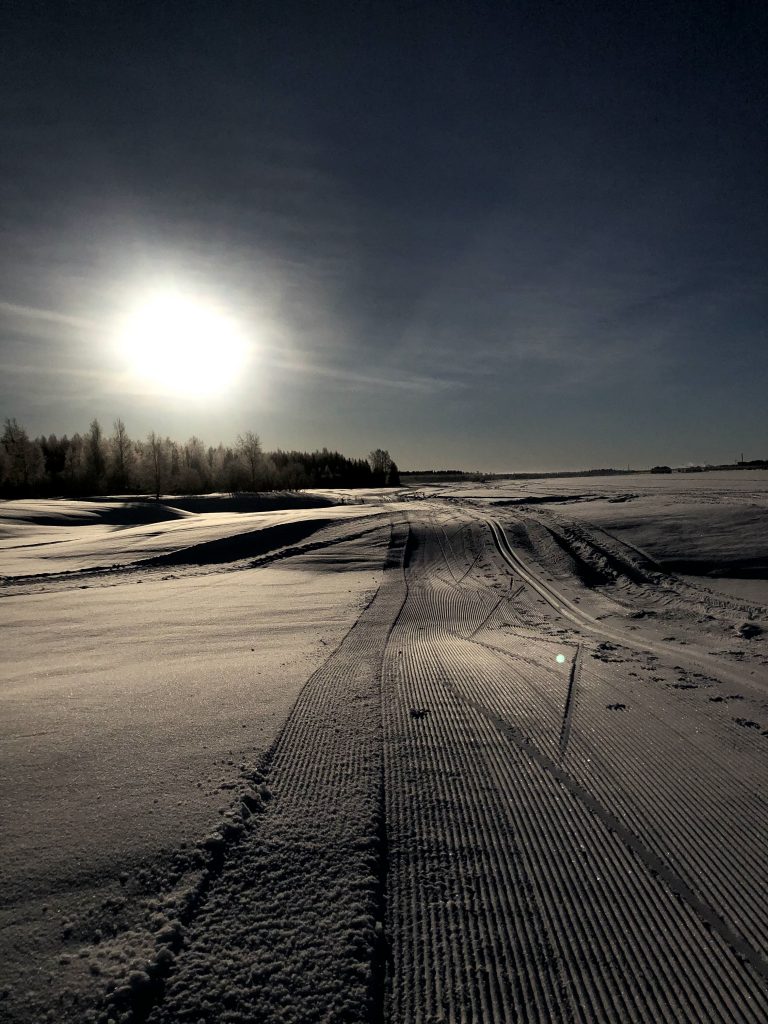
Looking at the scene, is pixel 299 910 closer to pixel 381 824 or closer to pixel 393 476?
pixel 381 824

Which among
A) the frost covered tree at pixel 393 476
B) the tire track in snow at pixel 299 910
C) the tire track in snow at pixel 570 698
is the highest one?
the frost covered tree at pixel 393 476

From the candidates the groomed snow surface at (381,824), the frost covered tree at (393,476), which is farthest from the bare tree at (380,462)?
the groomed snow surface at (381,824)

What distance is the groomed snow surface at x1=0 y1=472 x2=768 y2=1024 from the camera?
65.7 inches

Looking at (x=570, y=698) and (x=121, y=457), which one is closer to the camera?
(x=570, y=698)

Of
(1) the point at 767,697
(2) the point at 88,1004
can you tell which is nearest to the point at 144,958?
(2) the point at 88,1004

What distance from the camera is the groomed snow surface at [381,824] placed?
1668mm

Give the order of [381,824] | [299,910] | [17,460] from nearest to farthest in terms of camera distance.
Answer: [299,910]
[381,824]
[17,460]

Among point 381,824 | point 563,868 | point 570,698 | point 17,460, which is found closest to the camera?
point 563,868

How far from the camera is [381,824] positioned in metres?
2.42

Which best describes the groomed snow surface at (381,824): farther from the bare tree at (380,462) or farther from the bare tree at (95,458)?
the bare tree at (380,462)

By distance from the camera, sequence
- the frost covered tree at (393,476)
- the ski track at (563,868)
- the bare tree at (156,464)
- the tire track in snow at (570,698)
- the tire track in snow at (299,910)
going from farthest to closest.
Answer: the frost covered tree at (393,476) < the bare tree at (156,464) < the tire track in snow at (570,698) < the ski track at (563,868) < the tire track in snow at (299,910)

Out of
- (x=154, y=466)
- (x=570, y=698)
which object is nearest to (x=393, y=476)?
(x=154, y=466)

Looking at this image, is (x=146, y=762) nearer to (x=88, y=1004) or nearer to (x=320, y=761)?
(x=320, y=761)

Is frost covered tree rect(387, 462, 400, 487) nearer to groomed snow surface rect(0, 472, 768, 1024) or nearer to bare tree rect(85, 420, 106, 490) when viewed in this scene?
bare tree rect(85, 420, 106, 490)
